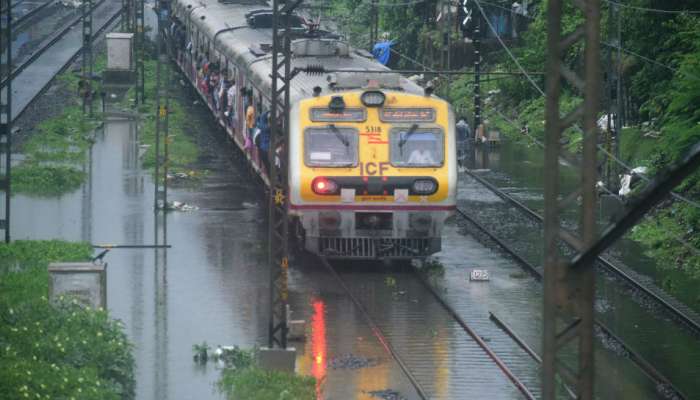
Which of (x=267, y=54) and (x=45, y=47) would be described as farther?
(x=45, y=47)

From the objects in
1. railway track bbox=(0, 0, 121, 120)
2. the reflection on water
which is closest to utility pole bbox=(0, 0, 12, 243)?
the reflection on water

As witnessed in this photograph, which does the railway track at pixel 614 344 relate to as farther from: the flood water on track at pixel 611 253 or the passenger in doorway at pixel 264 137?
the passenger in doorway at pixel 264 137

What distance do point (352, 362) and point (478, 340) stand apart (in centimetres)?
207

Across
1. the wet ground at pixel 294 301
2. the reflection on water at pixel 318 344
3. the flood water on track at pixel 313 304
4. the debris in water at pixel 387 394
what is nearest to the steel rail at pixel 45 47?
the wet ground at pixel 294 301

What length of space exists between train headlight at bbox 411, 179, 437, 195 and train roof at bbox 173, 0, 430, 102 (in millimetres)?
1631

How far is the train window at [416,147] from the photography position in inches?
930

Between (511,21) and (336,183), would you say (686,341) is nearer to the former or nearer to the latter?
(336,183)

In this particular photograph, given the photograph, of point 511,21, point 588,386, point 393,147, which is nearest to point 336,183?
point 393,147

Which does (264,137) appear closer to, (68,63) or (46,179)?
(46,179)

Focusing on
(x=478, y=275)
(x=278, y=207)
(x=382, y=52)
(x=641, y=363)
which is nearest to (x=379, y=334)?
(x=278, y=207)

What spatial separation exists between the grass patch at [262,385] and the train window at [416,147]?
643 centimetres

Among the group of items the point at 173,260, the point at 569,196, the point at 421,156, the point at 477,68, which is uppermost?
the point at 569,196

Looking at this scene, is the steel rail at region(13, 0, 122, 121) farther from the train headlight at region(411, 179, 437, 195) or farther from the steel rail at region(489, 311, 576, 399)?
the steel rail at region(489, 311, 576, 399)

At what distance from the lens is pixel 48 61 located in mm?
55812
